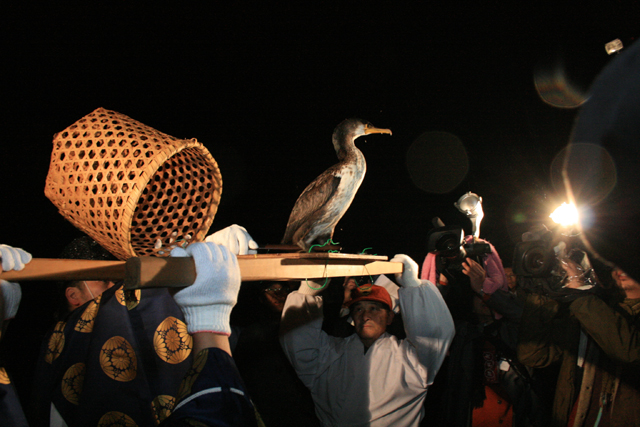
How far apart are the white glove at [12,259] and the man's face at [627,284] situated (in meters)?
2.29

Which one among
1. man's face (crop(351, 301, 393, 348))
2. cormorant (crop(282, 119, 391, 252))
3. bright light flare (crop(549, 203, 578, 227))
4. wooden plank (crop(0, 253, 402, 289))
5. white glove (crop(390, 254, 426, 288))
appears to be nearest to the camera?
wooden plank (crop(0, 253, 402, 289))

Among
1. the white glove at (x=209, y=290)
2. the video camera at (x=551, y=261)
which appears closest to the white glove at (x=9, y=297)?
the white glove at (x=209, y=290)

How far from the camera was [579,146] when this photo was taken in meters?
2.96

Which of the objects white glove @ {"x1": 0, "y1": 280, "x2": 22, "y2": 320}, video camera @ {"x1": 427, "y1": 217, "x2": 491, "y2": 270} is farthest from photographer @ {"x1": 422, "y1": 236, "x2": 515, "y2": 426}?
white glove @ {"x1": 0, "y1": 280, "x2": 22, "y2": 320}

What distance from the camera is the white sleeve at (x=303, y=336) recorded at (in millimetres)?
1592

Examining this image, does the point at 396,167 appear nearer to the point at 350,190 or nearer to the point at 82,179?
the point at 350,190

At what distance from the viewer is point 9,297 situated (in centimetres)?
77

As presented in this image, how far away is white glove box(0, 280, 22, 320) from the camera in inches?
29.2

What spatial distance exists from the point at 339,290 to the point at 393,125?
1.58 m

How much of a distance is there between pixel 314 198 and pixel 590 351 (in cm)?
161

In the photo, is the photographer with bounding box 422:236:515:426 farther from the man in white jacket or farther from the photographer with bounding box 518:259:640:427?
the man in white jacket

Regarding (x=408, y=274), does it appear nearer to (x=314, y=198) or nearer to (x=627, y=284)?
(x=314, y=198)

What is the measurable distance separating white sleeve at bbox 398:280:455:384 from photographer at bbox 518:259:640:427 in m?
0.49

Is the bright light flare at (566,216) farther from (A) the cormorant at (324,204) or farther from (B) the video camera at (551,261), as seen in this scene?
(A) the cormorant at (324,204)
